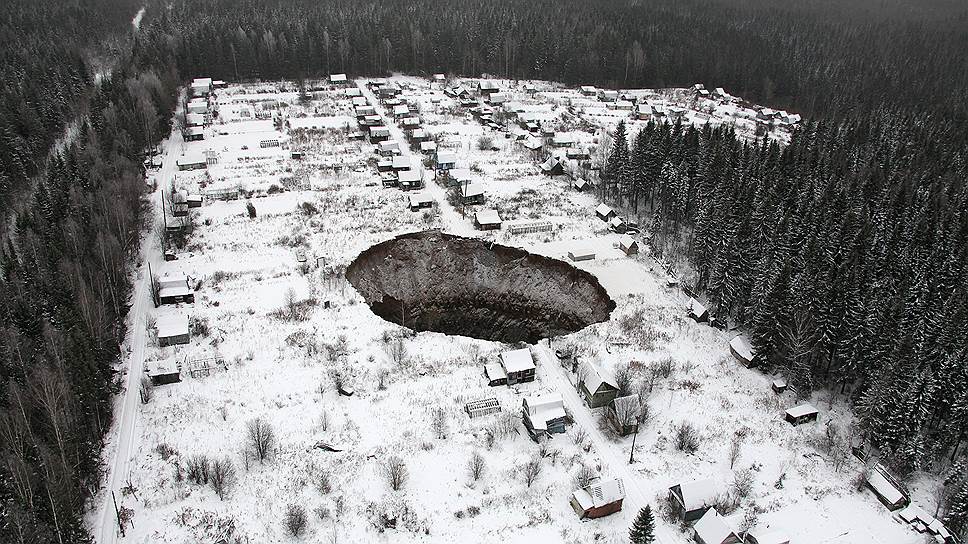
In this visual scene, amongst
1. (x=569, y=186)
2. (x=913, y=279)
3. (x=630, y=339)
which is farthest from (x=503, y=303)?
(x=913, y=279)

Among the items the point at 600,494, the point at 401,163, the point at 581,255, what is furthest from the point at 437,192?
the point at 600,494

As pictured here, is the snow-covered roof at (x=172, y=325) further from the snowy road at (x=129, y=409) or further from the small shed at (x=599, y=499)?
the small shed at (x=599, y=499)

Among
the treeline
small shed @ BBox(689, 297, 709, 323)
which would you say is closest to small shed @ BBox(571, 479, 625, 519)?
small shed @ BBox(689, 297, 709, 323)

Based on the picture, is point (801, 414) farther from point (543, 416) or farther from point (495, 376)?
point (495, 376)

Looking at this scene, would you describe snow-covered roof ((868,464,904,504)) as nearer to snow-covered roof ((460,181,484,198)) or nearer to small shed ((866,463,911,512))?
small shed ((866,463,911,512))

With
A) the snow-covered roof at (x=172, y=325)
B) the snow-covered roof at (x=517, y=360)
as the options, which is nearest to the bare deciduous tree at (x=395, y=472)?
the snow-covered roof at (x=517, y=360)

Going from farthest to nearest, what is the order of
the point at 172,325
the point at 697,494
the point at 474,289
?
the point at 474,289 < the point at 172,325 < the point at 697,494
